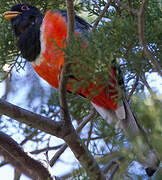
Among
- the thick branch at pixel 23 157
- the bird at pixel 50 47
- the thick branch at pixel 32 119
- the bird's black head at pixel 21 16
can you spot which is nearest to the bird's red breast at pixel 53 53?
the bird at pixel 50 47

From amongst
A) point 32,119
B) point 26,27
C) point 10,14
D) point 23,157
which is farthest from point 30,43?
point 23,157

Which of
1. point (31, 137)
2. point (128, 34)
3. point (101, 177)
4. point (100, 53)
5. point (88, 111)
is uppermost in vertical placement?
point (31, 137)

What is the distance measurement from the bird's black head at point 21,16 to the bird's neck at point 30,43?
10cm

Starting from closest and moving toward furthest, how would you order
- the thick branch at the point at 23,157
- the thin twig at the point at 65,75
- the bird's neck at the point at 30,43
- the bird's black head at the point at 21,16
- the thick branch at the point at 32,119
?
the thin twig at the point at 65,75
the thick branch at the point at 32,119
the thick branch at the point at 23,157
the bird's neck at the point at 30,43
the bird's black head at the point at 21,16

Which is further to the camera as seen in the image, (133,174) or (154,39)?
(154,39)

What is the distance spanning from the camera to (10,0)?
8.98 feet

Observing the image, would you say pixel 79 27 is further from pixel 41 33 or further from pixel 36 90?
pixel 36 90

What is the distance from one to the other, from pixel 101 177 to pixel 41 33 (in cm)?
94

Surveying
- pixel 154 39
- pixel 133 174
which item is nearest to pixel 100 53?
pixel 154 39

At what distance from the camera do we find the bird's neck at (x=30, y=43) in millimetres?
2340

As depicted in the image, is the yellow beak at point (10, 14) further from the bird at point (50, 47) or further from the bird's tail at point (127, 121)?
the bird's tail at point (127, 121)

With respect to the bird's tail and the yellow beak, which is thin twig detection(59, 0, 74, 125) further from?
the yellow beak

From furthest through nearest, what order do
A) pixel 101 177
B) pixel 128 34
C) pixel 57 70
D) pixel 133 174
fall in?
pixel 57 70
pixel 101 177
pixel 128 34
pixel 133 174

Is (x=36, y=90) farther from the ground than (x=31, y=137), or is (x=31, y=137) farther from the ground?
(x=36, y=90)
